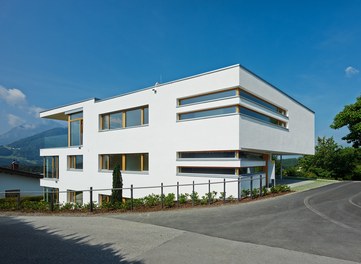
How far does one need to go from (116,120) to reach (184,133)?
6687mm

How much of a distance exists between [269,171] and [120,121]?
11644 millimetres

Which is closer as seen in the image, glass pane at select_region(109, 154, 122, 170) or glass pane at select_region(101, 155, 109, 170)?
glass pane at select_region(109, 154, 122, 170)

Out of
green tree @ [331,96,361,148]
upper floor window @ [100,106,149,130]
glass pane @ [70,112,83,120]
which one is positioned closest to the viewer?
upper floor window @ [100,106,149,130]

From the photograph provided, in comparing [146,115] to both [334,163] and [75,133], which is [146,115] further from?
[334,163]

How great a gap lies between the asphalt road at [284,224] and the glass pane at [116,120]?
1040 cm

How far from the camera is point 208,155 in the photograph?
14.0 m

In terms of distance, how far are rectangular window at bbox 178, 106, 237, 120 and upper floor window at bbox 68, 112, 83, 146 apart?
10.5 m

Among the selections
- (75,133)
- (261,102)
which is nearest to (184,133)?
(261,102)

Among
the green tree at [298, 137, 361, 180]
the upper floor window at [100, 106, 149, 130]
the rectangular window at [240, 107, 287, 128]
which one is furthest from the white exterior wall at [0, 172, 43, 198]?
the green tree at [298, 137, 361, 180]

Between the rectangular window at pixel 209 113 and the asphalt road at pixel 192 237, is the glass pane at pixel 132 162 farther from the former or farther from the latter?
the asphalt road at pixel 192 237

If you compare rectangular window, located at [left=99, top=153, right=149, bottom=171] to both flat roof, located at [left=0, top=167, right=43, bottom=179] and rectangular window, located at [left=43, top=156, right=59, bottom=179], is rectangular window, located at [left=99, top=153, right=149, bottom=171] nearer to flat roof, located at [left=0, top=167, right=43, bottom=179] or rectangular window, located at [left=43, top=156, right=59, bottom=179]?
rectangular window, located at [left=43, top=156, right=59, bottom=179]

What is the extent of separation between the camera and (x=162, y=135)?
15.8m

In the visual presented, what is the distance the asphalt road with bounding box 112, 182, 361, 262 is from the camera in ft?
19.3

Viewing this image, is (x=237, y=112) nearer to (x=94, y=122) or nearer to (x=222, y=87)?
(x=222, y=87)
